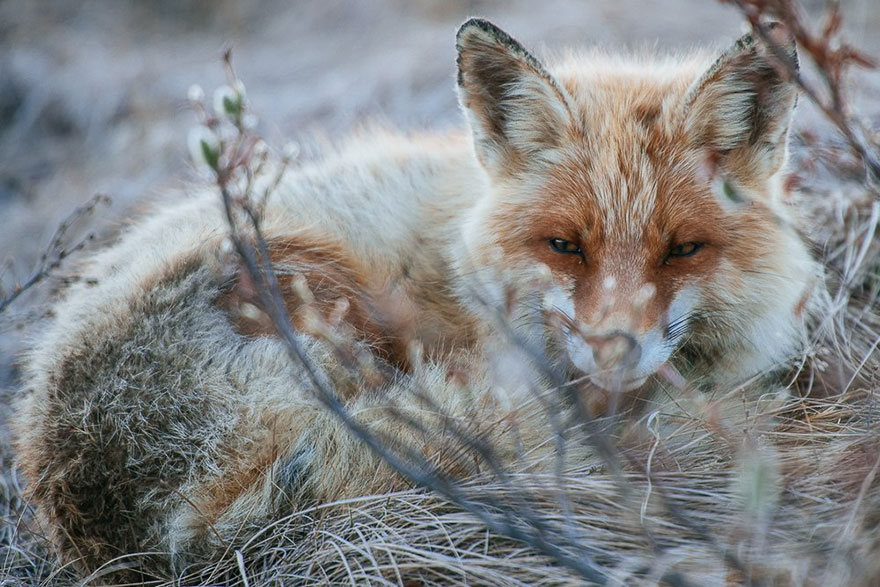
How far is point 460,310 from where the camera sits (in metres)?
2.96

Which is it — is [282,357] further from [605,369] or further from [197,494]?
[605,369]

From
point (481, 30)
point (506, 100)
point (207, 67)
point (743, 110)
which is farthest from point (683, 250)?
point (207, 67)

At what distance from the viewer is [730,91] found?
2.48 meters

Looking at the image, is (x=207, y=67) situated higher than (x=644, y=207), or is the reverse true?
(x=207, y=67)

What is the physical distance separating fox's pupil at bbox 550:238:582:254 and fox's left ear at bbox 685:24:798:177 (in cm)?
55

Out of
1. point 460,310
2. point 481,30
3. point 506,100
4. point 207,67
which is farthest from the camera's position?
point 207,67

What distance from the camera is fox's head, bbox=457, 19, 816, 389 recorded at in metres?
2.39

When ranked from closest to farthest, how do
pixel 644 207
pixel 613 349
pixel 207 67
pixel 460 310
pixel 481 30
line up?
pixel 613 349 < pixel 644 207 < pixel 481 30 < pixel 460 310 < pixel 207 67

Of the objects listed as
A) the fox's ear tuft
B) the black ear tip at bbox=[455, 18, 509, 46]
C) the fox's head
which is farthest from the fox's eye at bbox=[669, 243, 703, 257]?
the black ear tip at bbox=[455, 18, 509, 46]

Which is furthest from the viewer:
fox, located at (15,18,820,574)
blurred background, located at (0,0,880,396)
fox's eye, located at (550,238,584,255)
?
blurred background, located at (0,0,880,396)

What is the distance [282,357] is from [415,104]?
445 centimetres

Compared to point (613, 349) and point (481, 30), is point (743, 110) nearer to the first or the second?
point (481, 30)

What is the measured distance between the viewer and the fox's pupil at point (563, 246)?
2.51 m

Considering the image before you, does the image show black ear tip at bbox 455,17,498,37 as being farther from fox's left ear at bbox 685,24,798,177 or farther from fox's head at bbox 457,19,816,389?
fox's left ear at bbox 685,24,798,177
